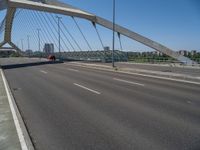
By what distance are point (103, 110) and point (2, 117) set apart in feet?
10.1

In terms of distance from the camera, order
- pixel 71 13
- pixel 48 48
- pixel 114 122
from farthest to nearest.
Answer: pixel 48 48 → pixel 71 13 → pixel 114 122

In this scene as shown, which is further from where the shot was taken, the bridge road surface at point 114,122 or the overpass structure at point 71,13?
the overpass structure at point 71,13

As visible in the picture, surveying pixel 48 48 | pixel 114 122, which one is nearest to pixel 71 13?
pixel 48 48

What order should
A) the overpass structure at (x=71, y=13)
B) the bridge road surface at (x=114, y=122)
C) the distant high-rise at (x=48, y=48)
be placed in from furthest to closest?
the distant high-rise at (x=48, y=48)
the overpass structure at (x=71, y=13)
the bridge road surface at (x=114, y=122)

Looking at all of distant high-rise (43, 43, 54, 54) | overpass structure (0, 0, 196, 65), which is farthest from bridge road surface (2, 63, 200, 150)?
distant high-rise (43, 43, 54, 54)

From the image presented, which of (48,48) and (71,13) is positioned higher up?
(71,13)

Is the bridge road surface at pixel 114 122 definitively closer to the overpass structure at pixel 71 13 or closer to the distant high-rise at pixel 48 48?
the overpass structure at pixel 71 13

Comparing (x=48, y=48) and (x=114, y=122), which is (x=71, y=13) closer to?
(x=48, y=48)

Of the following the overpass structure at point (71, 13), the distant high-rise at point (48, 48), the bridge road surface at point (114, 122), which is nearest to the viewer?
the bridge road surface at point (114, 122)

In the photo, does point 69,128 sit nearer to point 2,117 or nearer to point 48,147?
point 48,147

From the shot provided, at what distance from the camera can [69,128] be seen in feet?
24.0

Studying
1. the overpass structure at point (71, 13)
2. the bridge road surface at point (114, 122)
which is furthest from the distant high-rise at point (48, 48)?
the bridge road surface at point (114, 122)

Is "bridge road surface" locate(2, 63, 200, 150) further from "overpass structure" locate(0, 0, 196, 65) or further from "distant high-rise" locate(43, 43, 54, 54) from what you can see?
"distant high-rise" locate(43, 43, 54, 54)

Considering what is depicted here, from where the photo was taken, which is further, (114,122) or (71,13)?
(71,13)
